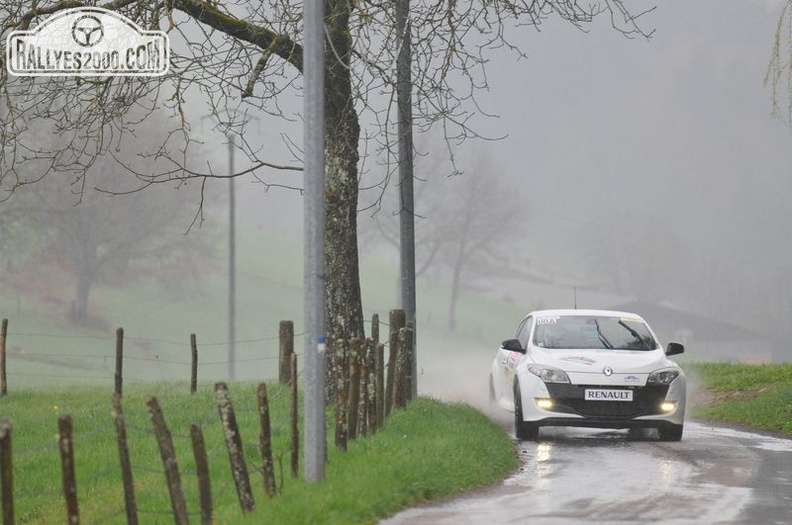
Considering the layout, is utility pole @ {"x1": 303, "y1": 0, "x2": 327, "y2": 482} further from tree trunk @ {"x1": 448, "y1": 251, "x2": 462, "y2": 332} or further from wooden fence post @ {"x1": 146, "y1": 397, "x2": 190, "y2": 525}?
tree trunk @ {"x1": 448, "y1": 251, "x2": 462, "y2": 332}

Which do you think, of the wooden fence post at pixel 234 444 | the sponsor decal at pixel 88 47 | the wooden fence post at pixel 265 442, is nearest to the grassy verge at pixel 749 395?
the sponsor decal at pixel 88 47

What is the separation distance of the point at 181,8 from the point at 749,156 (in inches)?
6591

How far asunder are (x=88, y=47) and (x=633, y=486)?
1016 centimetres

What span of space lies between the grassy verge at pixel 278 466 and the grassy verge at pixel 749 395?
5.31m

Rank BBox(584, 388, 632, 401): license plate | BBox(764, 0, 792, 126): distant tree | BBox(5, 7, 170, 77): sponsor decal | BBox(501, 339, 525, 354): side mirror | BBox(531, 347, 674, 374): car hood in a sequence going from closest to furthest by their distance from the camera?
BBox(764, 0, 792, 126): distant tree < BBox(584, 388, 632, 401): license plate < BBox(531, 347, 674, 374): car hood < BBox(501, 339, 525, 354): side mirror < BBox(5, 7, 170, 77): sponsor decal

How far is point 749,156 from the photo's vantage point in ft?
584

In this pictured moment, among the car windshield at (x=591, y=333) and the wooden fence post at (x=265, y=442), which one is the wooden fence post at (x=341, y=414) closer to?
the wooden fence post at (x=265, y=442)

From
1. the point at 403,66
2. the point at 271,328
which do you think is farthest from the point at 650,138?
the point at 403,66

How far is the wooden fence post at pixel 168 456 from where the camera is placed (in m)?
9.13

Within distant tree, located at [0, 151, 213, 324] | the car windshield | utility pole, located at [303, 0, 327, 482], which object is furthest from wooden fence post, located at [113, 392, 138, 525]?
distant tree, located at [0, 151, 213, 324]

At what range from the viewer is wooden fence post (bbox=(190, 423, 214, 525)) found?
30.7 ft

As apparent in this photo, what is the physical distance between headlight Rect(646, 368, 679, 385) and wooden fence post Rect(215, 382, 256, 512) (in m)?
7.73

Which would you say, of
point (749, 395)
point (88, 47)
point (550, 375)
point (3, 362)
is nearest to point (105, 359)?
point (3, 362)

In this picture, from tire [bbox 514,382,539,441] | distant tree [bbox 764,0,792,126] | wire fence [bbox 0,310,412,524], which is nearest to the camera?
wire fence [bbox 0,310,412,524]
